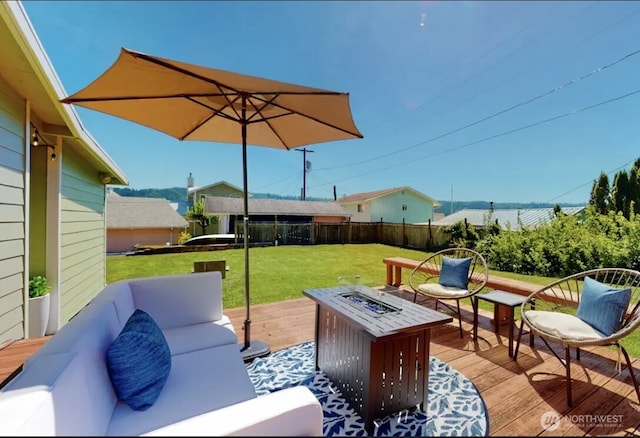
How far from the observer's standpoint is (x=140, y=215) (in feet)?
48.6

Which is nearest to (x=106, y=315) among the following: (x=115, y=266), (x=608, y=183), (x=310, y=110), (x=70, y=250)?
(x=310, y=110)

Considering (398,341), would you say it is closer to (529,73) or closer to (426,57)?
(426,57)

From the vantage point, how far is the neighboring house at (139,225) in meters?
14.0

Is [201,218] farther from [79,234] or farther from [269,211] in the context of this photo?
[79,234]

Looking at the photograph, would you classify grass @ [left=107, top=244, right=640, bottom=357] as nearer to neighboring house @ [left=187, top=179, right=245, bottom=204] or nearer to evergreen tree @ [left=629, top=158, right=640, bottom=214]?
evergreen tree @ [left=629, top=158, right=640, bottom=214]

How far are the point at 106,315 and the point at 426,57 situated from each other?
26.7 feet

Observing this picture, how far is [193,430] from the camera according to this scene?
0.78 metres

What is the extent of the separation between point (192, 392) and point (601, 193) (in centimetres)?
1394

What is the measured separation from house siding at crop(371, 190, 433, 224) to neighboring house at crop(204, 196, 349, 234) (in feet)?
10.2

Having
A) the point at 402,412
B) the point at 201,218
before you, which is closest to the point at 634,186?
the point at 402,412

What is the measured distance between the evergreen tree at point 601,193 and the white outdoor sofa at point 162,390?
510 inches

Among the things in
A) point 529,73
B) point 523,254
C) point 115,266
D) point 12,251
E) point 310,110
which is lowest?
point 115,266

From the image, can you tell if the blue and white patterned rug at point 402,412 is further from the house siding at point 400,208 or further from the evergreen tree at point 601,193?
the house siding at point 400,208

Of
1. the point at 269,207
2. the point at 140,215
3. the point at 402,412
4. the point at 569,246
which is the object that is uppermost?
the point at 269,207
